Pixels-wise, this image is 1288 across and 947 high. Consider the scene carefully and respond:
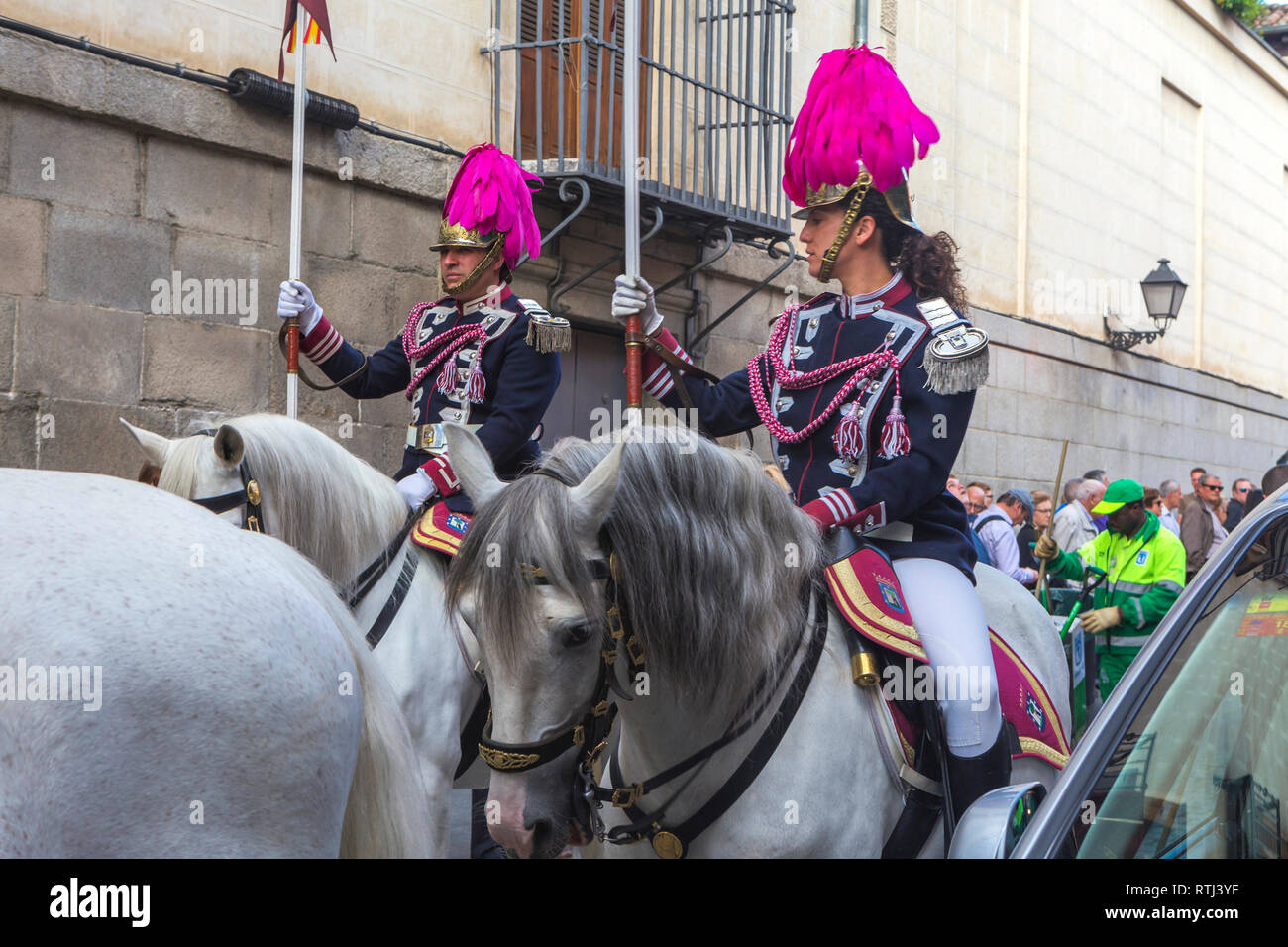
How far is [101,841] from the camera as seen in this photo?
1.47 m

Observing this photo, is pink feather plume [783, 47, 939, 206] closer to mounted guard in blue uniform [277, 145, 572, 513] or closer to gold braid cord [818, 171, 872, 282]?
gold braid cord [818, 171, 872, 282]

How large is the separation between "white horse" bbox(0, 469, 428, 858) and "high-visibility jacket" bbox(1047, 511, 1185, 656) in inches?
230

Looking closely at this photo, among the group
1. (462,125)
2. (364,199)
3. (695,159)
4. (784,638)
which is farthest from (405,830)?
(695,159)

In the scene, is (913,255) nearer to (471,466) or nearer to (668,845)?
(471,466)

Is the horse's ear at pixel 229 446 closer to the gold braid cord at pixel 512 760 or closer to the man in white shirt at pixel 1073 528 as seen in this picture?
the gold braid cord at pixel 512 760

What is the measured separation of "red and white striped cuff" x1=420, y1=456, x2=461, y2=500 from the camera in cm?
400

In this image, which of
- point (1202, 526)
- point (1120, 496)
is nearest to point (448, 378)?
point (1120, 496)

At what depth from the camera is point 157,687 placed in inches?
59.6

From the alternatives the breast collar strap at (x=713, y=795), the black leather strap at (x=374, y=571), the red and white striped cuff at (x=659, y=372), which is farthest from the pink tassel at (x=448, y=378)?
the breast collar strap at (x=713, y=795)

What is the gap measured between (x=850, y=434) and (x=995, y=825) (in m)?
1.49

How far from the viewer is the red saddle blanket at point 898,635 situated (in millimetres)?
2674

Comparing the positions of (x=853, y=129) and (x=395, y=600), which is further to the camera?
(x=395, y=600)

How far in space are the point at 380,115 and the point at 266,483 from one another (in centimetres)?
449
